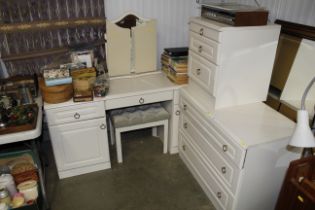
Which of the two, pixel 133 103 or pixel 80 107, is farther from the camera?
pixel 133 103

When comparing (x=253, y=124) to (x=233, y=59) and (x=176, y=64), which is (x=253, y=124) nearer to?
(x=233, y=59)

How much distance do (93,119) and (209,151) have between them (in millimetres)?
902

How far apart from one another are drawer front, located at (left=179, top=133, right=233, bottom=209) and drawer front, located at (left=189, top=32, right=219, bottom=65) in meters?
0.74

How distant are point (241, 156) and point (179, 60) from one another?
3.31 feet

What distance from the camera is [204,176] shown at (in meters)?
2.08

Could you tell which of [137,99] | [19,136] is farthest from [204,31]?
[19,136]

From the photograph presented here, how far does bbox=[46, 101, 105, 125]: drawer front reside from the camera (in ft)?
6.52

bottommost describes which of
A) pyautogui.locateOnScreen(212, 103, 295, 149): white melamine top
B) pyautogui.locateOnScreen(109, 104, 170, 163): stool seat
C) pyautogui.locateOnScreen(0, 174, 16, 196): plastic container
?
pyautogui.locateOnScreen(0, 174, 16, 196): plastic container

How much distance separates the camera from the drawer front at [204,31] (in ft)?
5.69

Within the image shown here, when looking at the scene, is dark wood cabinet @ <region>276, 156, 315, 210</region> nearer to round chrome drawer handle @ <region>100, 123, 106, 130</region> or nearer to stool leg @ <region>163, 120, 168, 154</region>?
stool leg @ <region>163, 120, 168, 154</region>

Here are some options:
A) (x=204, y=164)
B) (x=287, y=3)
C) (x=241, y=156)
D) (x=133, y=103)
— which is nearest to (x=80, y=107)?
(x=133, y=103)

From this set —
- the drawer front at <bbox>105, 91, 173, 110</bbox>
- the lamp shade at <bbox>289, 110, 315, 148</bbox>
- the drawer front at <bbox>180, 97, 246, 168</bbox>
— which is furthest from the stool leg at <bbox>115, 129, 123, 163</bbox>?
the lamp shade at <bbox>289, 110, 315, 148</bbox>

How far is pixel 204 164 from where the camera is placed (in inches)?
80.7

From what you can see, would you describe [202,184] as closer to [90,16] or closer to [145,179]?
[145,179]
